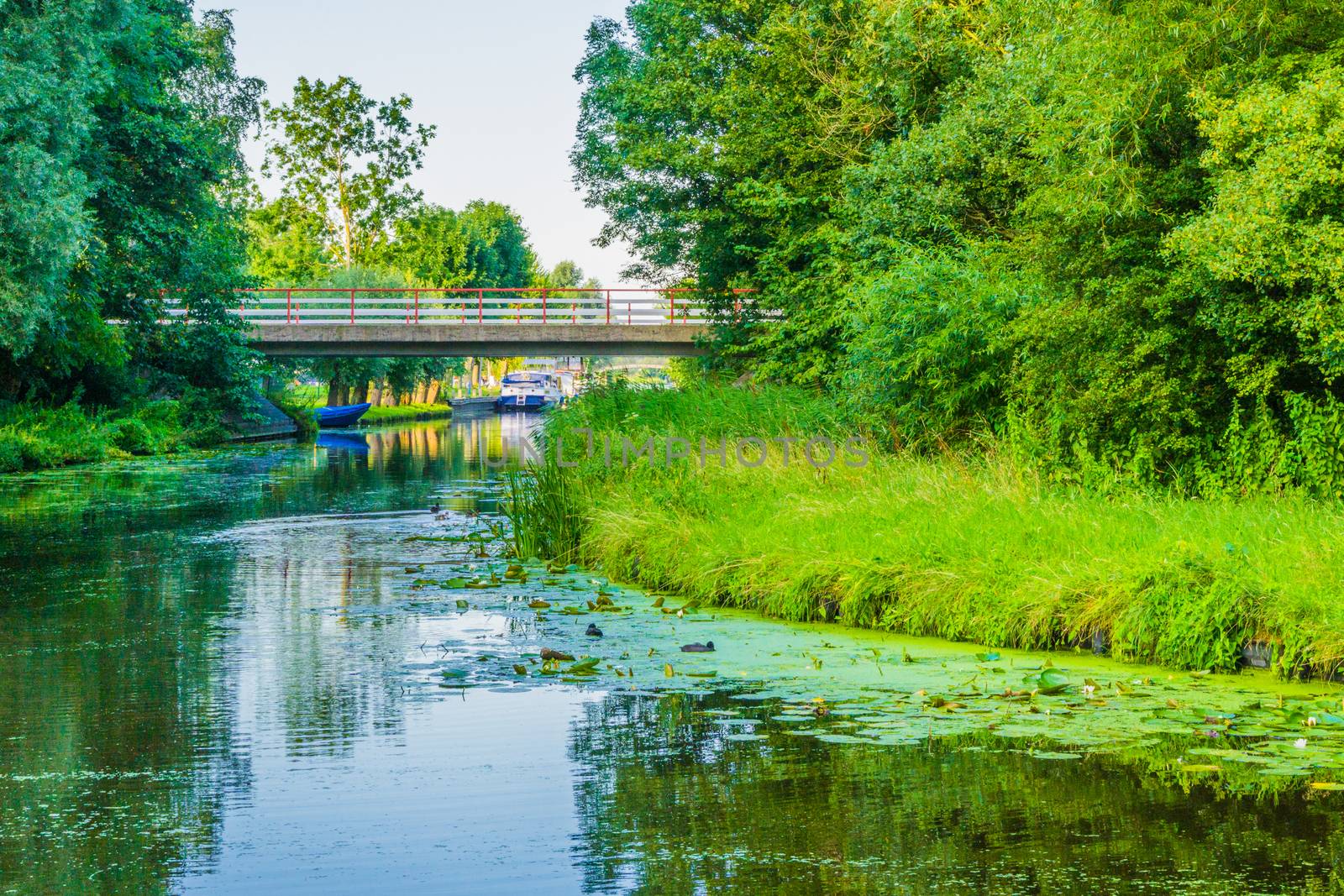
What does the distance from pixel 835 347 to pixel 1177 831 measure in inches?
922

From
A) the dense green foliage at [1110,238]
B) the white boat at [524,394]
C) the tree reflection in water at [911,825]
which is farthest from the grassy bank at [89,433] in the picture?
the white boat at [524,394]

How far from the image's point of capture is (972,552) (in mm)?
11625

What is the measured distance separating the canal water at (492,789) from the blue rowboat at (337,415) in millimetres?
50083

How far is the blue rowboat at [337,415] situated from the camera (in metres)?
61.6

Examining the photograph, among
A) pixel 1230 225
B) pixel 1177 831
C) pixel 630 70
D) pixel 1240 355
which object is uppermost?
pixel 630 70

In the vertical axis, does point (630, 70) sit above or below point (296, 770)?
above

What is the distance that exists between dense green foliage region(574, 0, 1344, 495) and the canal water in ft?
17.2

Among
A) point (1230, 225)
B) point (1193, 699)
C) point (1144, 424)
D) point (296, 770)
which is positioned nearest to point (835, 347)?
point (1144, 424)

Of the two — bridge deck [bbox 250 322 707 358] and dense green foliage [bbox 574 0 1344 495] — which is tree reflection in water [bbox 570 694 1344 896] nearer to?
dense green foliage [bbox 574 0 1344 495]

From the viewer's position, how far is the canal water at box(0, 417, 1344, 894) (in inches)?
225

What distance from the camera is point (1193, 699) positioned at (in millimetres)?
8656

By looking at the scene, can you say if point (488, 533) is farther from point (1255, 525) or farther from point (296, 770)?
point (296, 770)

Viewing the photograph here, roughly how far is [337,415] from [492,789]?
186 ft

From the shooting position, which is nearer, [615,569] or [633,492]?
[615,569]
